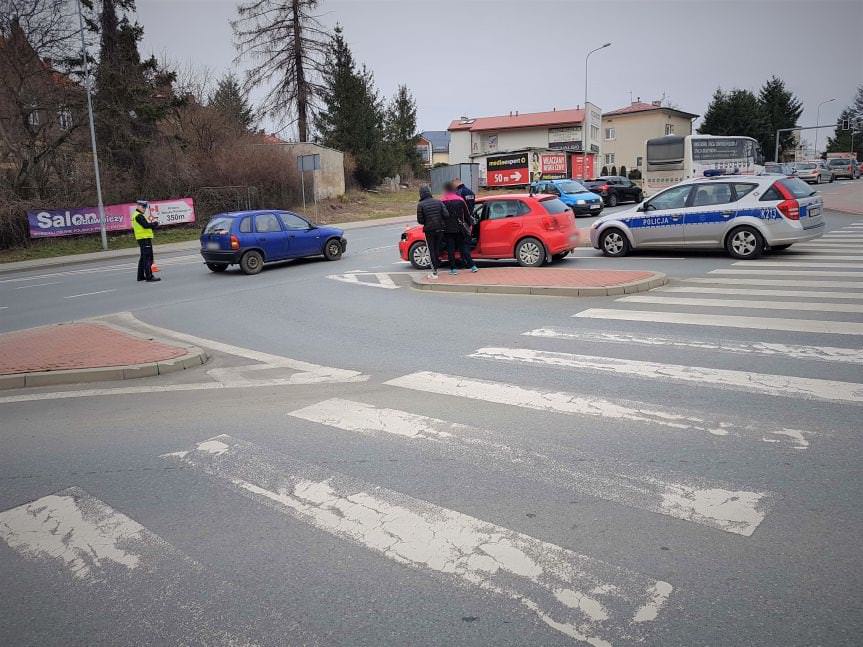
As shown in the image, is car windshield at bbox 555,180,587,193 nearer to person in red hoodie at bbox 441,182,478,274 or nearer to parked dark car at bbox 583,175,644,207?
parked dark car at bbox 583,175,644,207

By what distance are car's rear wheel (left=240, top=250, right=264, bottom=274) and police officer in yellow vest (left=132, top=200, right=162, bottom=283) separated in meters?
2.31

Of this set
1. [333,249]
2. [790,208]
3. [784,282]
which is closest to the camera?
[784,282]

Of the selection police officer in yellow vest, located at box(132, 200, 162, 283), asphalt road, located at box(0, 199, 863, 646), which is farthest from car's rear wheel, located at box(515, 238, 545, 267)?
police officer in yellow vest, located at box(132, 200, 162, 283)

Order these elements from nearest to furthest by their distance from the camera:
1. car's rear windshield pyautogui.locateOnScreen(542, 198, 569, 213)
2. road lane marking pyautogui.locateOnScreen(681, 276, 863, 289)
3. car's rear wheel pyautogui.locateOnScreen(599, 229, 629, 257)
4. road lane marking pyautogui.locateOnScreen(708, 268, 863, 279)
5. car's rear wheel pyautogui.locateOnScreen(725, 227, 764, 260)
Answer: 1. road lane marking pyautogui.locateOnScreen(681, 276, 863, 289)
2. road lane marking pyautogui.locateOnScreen(708, 268, 863, 279)
3. car's rear wheel pyautogui.locateOnScreen(725, 227, 764, 260)
4. car's rear windshield pyautogui.locateOnScreen(542, 198, 569, 213)
5. car's rear wheel pyautogui.locateOnScreen(599, 229, 629, 257)

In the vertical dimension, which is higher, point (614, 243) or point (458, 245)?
point (458, 245)

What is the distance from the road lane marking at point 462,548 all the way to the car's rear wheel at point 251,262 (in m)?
13.1

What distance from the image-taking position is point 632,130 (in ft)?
264

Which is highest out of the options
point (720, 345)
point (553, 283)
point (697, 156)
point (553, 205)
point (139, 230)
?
point (697, 156)

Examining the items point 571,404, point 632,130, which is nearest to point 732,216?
point 571,404

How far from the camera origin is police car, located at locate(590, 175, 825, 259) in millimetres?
13250

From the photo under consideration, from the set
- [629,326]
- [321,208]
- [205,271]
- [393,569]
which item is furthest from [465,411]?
[321,208]

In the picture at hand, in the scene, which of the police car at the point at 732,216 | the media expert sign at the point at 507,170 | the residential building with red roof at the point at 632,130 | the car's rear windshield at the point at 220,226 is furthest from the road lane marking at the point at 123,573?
the residential building with red roof at the point at 632,130

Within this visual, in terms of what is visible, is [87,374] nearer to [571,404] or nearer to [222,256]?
[571,404]

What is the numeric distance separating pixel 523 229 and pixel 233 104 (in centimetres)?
4107
